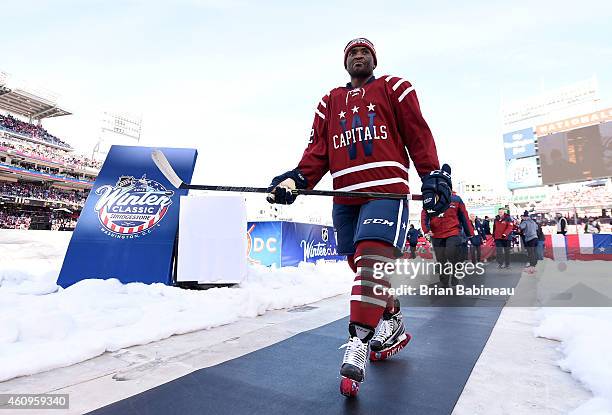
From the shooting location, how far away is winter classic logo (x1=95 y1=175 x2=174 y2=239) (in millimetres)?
4195

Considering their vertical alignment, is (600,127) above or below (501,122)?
below

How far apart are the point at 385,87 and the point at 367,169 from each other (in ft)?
1.67

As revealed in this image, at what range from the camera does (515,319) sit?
322cm

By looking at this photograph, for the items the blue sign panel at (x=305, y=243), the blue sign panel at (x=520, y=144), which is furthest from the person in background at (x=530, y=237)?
the blue sign panel at (x=520, y=144)

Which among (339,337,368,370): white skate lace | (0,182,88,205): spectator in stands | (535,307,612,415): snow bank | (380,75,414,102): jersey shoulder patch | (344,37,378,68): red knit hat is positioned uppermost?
(0,182,88,205): spectator in stands

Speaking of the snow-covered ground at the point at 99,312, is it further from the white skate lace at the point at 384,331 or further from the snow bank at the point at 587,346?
the snow bank at the point at 587,346

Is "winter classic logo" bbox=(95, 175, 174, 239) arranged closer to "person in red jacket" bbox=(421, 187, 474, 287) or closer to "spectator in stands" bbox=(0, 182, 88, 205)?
"person in red jacket" bbox=(421, 187, 474, 287)

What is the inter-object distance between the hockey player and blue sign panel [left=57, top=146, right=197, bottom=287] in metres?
2.57

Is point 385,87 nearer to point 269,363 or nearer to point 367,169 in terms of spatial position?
point 367,169

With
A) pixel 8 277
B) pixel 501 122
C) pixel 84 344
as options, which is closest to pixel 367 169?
pixel 84 344

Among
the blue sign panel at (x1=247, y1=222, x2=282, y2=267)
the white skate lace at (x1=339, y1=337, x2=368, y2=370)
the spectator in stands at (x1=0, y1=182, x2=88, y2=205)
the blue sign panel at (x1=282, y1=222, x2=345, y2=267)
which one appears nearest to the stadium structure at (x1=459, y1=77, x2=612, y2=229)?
the blue sign panel at (x1=282, y1=222, x2=345, y2=267)

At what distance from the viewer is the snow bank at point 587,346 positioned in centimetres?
144

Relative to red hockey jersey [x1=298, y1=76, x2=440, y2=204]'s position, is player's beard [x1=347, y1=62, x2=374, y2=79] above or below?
above

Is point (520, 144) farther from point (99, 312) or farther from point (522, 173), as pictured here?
point (99, 312)
